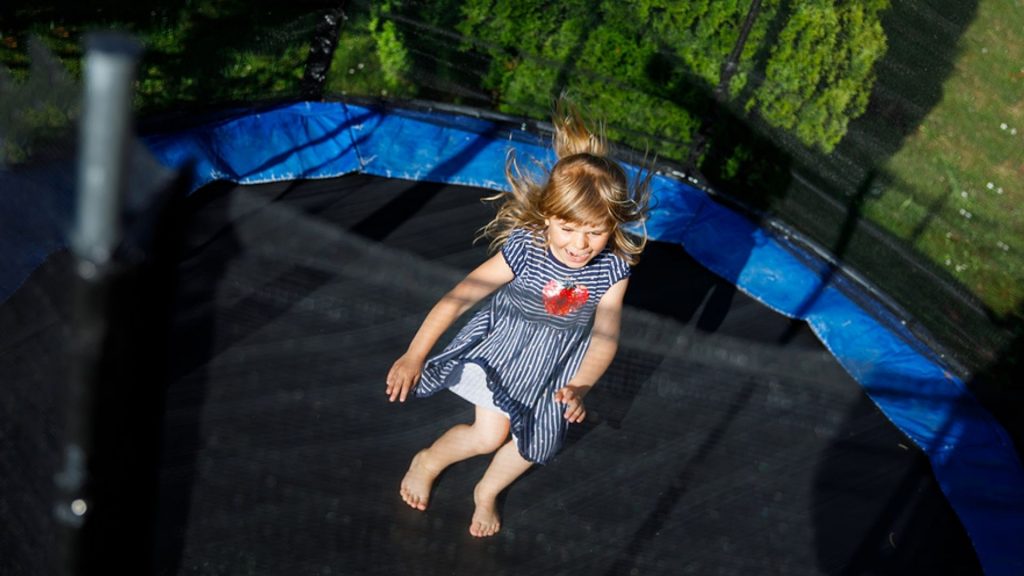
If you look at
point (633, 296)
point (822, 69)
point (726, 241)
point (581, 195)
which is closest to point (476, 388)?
point (581, 195)

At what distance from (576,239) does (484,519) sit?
513mm

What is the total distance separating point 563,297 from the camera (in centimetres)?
189

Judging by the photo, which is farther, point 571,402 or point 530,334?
point 530,334

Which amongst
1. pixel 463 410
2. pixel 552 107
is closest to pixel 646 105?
pixel 552 107

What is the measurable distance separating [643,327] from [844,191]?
2.17 feet

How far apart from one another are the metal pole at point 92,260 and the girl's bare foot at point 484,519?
3.76ft

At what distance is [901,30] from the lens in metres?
2.62

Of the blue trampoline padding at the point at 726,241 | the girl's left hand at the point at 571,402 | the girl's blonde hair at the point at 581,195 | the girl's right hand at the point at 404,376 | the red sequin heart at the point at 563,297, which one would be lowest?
the blue trampoline padding at the point at 726,241

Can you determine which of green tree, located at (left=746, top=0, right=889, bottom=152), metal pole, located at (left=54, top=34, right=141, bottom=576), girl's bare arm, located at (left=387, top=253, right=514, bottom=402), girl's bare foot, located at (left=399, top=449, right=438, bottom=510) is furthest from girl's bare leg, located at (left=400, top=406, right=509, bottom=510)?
green tree, located at (left=746, top=0, right=889, bottom=152)

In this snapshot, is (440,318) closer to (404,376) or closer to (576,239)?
(404,376)

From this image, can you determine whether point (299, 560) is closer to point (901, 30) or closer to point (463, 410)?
point (463, 410)

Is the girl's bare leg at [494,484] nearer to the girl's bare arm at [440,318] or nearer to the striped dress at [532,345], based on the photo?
the striped dress at [532,345]

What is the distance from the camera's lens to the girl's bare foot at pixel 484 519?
6.31 ft

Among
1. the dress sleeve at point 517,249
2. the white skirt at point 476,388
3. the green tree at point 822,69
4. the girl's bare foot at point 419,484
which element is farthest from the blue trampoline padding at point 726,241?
the girl's bare foot at point 419,484
